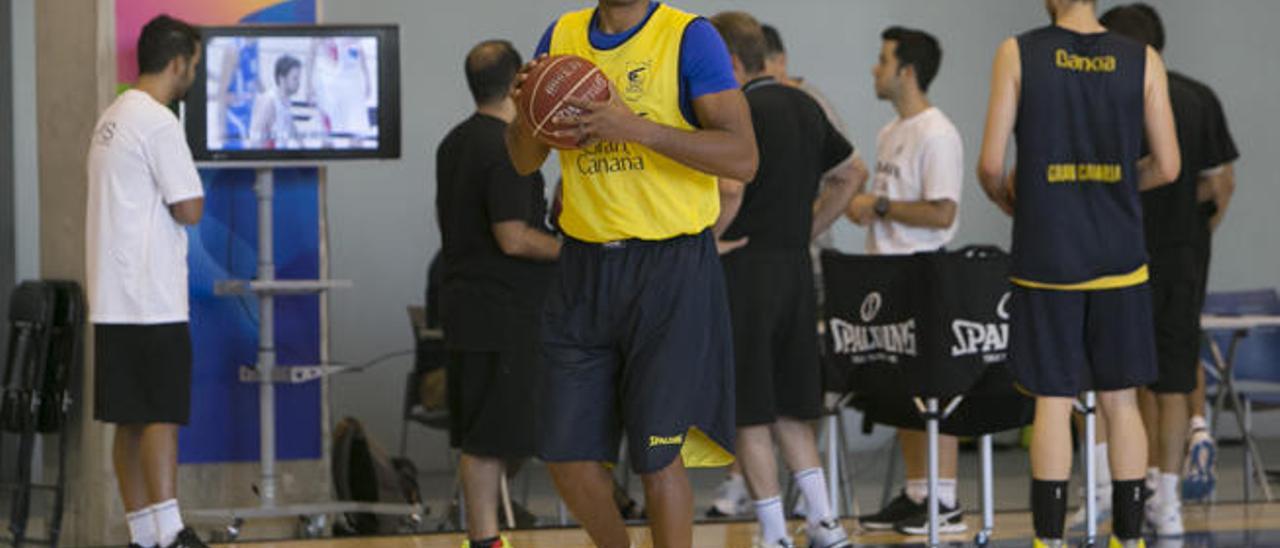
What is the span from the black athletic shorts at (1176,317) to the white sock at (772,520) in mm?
1596

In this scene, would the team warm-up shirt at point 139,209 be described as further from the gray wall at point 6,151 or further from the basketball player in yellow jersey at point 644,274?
the gray wall at point 6,151

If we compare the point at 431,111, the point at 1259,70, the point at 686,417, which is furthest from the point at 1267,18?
the point at 686,417

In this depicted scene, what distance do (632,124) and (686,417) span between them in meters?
0.66

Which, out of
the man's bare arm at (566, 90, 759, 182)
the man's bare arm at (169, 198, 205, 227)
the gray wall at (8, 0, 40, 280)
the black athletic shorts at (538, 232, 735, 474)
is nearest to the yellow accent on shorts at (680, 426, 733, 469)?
the black athletic shorts at (538, 232, 735, 474)

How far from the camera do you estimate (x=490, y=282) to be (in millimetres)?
6051

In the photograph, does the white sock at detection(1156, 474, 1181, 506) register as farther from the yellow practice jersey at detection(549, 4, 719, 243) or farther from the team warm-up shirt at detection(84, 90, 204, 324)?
the team warm-up shirt at detection(84, 90, 204, 324)

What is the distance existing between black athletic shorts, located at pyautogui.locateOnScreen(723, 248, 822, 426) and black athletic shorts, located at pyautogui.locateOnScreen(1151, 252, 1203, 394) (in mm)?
1384

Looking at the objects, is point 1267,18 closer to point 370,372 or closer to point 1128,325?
point 370,372

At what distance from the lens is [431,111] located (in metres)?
10.5

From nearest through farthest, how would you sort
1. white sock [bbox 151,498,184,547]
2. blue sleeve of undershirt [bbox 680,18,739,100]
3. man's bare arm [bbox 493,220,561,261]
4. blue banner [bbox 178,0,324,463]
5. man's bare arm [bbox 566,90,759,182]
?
man's bare arm [bbox 566,90,759,182]
blue sleeve of undershirt [bbox 680,18,739,100]
man's bare arm [bbox 493,220,561,261]
white sock [bbox 151,498,184,547]
blue banner [bbox 178,0,324,463]

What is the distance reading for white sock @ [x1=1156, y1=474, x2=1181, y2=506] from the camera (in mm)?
6919

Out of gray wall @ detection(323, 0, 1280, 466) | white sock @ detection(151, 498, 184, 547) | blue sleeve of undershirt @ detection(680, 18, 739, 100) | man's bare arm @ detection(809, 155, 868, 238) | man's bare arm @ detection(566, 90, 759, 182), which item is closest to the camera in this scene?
man's bare arm @ detection(566, 90, 759, 182)

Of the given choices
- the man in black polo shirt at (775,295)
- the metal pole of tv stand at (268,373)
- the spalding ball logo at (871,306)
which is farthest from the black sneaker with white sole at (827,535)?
the metal pole of tv stand at (268,373)

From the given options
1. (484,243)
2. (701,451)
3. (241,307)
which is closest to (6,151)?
(241,307)
